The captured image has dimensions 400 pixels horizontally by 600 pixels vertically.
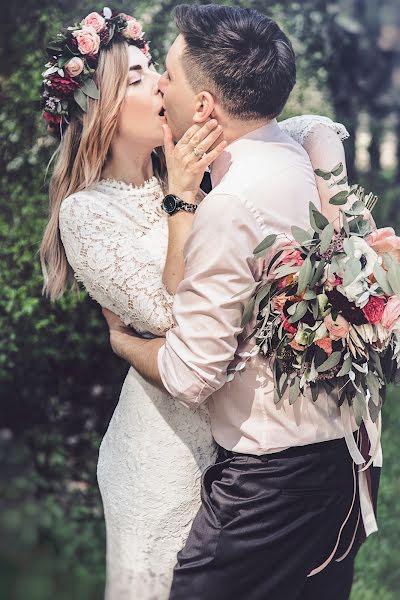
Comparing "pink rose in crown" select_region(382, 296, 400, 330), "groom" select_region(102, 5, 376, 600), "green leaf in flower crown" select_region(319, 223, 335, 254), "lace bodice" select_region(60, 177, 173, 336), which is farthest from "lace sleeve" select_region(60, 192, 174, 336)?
"pink rose in crown" select_region(382, 296, 400, 330)

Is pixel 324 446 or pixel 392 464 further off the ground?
pixel 324 446

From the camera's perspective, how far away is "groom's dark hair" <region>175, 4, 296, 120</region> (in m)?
2.43

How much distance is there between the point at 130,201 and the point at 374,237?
91cm

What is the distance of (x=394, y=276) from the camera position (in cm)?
228

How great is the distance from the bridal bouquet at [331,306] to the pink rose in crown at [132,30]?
0.95 meters

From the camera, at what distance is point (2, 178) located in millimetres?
4277

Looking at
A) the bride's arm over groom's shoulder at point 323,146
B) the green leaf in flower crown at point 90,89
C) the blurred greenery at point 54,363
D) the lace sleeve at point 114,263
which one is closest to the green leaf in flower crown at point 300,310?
the bride's arm over groom's shoulder at point 323,146

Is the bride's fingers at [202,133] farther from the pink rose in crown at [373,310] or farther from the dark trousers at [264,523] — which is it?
the dark trousers at [264,523]

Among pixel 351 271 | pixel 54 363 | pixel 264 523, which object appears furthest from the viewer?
pixel 54 363

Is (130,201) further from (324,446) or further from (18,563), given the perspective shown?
(18,563)

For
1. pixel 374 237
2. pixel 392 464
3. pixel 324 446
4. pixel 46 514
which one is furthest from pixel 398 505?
pixel 374 237

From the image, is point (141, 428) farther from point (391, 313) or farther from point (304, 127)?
point (304, 127)

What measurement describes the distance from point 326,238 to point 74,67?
111 centimetres

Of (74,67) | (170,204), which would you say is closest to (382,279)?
(170,204)
